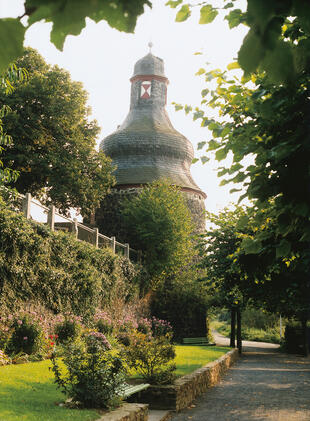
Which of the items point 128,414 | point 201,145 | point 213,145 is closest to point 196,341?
point 128,414

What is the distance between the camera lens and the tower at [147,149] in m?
31.0

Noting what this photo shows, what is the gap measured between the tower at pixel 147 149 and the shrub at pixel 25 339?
17.3 m

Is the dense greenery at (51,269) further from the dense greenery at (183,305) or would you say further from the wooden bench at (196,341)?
the wooden bench at (196,341)

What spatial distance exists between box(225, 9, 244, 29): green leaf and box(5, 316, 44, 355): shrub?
930cm

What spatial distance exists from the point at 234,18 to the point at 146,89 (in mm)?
33435

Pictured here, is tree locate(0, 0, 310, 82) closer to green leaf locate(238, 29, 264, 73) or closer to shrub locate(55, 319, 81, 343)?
green leaf locate(238, 29, 264, 73)

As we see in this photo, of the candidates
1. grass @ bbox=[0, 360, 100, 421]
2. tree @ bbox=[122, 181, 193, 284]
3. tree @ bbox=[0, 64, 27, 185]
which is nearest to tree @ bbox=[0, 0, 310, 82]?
grass @ bbox=[0, 360, 100, 421]

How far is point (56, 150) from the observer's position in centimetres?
2366

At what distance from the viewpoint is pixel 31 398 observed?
6.88 m

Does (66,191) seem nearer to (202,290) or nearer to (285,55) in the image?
(202,290)

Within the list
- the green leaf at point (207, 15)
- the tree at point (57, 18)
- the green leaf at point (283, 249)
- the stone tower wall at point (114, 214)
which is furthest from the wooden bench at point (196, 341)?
the tree at point (57, 18)

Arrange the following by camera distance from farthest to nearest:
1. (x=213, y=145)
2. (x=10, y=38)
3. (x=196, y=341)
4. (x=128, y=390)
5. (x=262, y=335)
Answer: (x=262, y=335) → (x=196, y=341) → (x=128, y=390) → (x=213, y=145) → (x=10, y=38)

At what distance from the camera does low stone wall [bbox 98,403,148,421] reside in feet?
18.2

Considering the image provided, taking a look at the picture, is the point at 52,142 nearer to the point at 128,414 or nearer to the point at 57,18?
the point at 128,414
